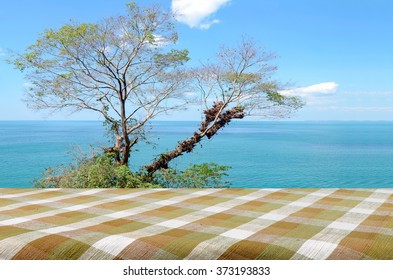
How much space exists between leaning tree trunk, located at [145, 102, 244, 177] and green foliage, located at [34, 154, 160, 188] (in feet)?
1.75

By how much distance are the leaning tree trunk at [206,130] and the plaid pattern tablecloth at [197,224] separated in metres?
3.68

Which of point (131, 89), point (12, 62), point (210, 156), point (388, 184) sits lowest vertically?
point (388, 184)

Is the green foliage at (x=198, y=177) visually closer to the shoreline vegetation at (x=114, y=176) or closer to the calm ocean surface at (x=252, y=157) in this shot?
the shoreline vegetation at (x=114, y=176)

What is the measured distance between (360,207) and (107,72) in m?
4.29

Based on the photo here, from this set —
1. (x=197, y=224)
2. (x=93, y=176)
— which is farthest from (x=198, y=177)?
(x=197, y=224)

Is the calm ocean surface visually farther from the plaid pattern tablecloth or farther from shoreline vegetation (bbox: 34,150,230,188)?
the plaid pattern tablecloth

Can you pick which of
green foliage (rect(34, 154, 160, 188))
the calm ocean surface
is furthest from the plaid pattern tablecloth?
the calm ocean surface

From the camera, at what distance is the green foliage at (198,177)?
547 cm

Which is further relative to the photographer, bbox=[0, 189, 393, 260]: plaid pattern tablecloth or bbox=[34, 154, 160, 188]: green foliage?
bbox=[34, 154, 160, 188]: green foliage

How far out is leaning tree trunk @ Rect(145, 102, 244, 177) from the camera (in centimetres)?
593

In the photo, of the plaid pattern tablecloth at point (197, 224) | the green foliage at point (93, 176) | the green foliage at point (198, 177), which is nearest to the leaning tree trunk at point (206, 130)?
the green foliage at point (198, 177)

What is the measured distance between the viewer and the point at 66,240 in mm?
1291

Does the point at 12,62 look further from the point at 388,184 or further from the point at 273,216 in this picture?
the point at 388,184
